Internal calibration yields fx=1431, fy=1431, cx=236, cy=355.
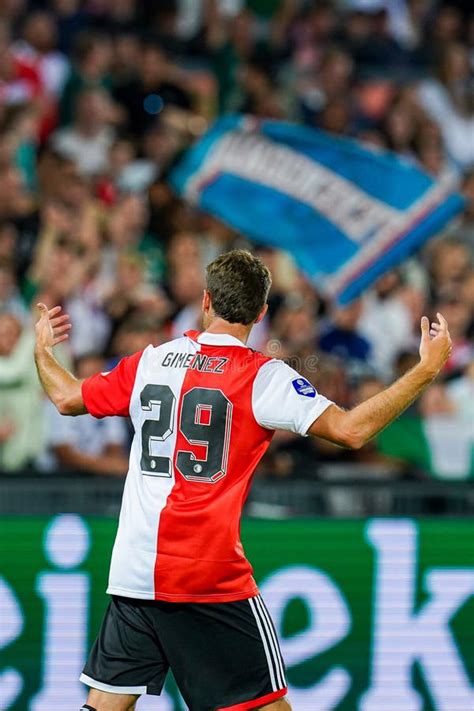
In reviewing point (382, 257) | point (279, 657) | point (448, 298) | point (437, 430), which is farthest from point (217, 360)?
point (448, 298)

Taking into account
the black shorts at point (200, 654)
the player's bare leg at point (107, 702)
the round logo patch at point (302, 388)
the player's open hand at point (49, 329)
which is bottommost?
the player's bare leg at point (107, 702)

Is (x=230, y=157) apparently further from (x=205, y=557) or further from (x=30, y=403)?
(x=205, y=557)

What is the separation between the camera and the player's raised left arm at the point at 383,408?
423 centimetres

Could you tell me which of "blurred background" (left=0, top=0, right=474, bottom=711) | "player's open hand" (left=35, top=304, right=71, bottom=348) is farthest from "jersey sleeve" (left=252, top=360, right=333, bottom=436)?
"blurred background" (left=0, top=0, right=474, bottom=711)

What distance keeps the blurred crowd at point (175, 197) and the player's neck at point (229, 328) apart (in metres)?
2.19

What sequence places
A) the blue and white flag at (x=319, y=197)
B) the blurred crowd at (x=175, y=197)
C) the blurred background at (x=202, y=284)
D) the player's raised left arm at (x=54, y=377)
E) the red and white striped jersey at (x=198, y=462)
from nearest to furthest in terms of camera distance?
the red and white striped jersey at (x=198, y=462) < the player's raised left arm at (x=54, y=377) < the blurred background at (x=202, y=284) < the blurred crowd at (x=175, y=197) < the blue and white flag at (x=319, y=197)

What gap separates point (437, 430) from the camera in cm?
696

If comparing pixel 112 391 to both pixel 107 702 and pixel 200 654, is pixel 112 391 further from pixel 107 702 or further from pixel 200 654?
pixel 107 702

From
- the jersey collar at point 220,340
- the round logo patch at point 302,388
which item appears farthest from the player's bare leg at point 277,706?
the jersey collar at point 220,340

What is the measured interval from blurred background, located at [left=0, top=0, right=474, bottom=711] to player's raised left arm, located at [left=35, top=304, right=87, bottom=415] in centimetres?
133

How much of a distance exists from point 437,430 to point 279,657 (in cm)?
255

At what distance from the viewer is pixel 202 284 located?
9.29 m

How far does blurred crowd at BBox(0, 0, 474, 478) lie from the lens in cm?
739

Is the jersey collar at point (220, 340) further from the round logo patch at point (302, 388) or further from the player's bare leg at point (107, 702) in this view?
the player's bare leg at point (107, 702)
